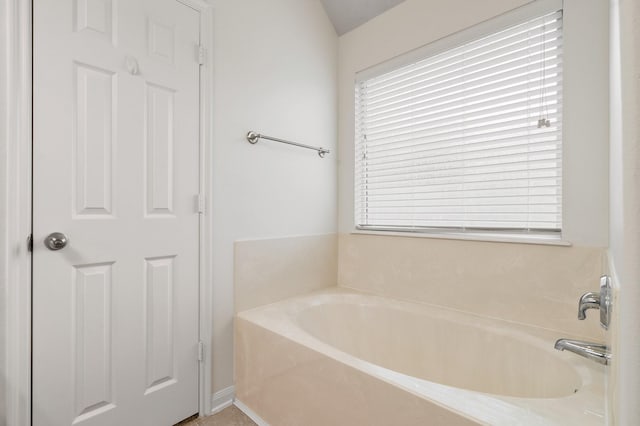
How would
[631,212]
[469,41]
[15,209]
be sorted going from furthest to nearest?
[469,41] → [15,209] → [631,212]

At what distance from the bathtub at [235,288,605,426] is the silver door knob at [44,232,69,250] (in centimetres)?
87

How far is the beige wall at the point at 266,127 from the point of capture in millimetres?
1667

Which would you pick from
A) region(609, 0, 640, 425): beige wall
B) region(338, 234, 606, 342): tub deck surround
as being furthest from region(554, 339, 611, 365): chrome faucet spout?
region(609, 0, 640, 425): beige wall

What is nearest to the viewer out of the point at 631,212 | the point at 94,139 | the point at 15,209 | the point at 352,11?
the point at 631,212

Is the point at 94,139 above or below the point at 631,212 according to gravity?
above

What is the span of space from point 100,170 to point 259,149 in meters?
0.80

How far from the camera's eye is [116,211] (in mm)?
1309

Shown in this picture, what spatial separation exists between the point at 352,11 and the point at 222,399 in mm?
2554

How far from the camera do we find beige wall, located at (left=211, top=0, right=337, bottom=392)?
5.47ft

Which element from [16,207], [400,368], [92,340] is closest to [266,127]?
[16,207]

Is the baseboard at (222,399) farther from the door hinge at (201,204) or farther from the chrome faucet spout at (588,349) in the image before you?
the chrome faucet spout at (588,349)

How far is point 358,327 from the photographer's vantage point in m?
1.94

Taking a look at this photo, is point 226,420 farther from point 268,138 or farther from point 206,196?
point 268,138

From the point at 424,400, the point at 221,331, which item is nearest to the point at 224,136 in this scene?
the point at 221,331
